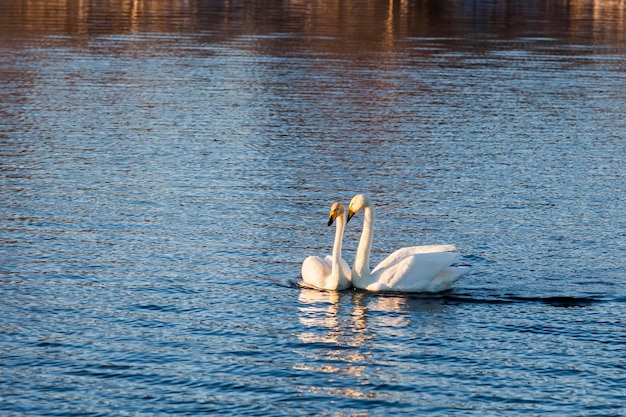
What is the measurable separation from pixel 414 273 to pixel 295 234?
5.14 m

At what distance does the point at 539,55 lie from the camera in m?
67.7

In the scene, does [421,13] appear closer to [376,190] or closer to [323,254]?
[376,190]

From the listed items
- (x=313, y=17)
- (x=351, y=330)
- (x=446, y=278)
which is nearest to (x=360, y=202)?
(x=446, y=278)

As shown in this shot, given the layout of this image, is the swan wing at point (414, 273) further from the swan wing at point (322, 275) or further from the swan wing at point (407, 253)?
the swan wing at point (322, 275)

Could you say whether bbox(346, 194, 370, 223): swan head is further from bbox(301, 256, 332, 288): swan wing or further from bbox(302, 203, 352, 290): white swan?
bbox(301, 256, 332, 288): swan wing

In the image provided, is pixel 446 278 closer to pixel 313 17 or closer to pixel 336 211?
pixel 336 211

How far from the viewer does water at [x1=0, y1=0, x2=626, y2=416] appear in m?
17.3

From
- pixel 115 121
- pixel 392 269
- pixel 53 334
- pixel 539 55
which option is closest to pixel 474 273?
pixel 392 269

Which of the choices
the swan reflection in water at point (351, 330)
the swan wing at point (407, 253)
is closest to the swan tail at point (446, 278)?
the swan reflection in water at point (351, 330)

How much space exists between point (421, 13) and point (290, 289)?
8677cm

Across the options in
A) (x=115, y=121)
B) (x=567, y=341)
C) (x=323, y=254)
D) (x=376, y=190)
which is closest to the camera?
(x=567, y=341)

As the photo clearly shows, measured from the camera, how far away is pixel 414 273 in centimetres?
2166

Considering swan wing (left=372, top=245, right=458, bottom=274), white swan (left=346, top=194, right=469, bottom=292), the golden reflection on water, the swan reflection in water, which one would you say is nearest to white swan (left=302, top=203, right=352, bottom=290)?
the swan reflection in water

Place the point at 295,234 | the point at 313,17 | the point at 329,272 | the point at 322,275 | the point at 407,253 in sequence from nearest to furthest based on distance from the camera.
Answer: the point at 322,275 → the point at 329,272 → the point at 407,253 → the point at 295,234 → the point at 313,17
